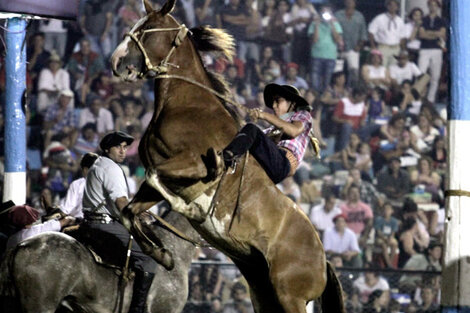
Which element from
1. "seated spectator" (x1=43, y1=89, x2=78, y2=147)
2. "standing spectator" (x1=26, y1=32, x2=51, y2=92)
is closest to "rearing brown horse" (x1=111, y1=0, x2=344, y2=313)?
"seated spectator" (x1=43, y1=89, x2=78, y2=147)

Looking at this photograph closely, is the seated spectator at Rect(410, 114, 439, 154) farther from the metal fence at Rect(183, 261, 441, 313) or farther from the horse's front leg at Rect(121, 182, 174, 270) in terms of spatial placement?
the horse's front leg at Rect(121, 182, 174, 270)

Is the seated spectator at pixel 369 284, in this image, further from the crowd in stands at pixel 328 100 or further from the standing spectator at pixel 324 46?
the standing spectator at pixel 324 46

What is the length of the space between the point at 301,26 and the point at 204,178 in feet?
27.2

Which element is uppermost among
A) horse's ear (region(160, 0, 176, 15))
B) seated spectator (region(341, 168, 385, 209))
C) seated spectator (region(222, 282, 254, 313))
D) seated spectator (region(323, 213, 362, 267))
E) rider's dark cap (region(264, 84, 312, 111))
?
horse's ear (region(160, 0, 176, 15))

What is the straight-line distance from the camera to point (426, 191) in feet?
48.4

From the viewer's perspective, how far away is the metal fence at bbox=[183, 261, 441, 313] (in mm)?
12250

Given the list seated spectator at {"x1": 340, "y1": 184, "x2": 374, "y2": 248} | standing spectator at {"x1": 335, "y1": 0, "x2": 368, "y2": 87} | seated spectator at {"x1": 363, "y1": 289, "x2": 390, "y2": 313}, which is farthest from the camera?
standing spectator at {"x1": 335, "y1": 0, "x2": 368, "y2": 87}

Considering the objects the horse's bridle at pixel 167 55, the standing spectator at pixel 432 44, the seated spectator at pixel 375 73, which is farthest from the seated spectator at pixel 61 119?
the horse's bridle at pixel 167 55

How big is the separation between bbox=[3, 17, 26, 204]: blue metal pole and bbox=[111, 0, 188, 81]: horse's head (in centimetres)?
328

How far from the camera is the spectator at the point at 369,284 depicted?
12844 millimetres

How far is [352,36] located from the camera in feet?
51.5

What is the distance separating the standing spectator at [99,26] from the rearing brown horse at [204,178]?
750 cm

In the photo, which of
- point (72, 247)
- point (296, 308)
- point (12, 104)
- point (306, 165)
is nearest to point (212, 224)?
point (296, 308)

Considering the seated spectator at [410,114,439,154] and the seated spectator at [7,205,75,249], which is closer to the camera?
the seated spectator at [7,205,75,249]
